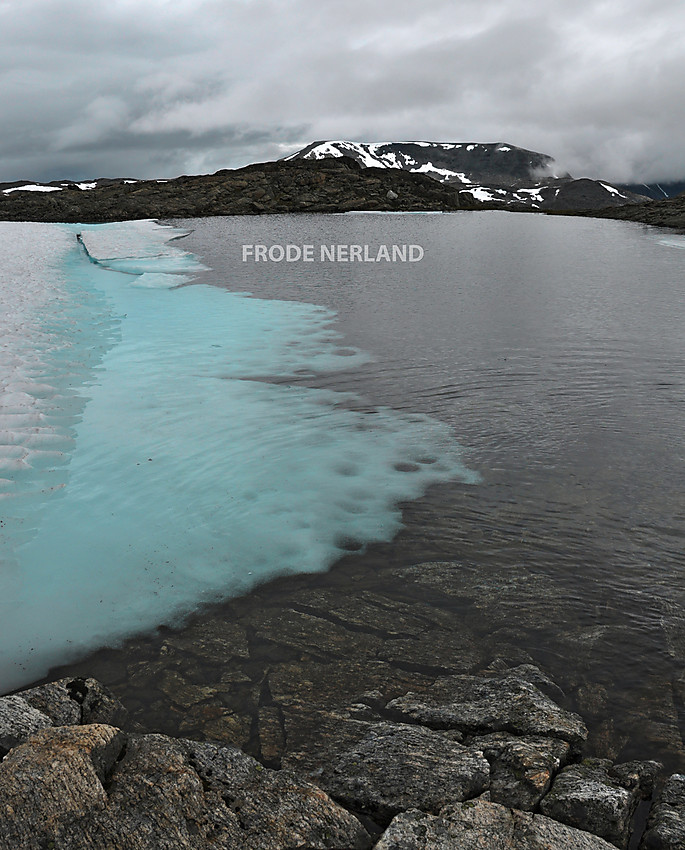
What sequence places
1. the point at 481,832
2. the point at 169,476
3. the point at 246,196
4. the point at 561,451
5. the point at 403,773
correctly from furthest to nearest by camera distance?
the point at 246,196, the point at 561,451, the point at 169,476, the point at 403,773, the point at 481,832

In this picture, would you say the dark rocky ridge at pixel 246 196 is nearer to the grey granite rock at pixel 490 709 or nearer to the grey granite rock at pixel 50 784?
the grey granite rock at pixel 490 709

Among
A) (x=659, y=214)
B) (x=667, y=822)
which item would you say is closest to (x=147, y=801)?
(x=667, y=822)

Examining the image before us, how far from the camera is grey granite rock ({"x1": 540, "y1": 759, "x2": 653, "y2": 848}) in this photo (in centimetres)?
477

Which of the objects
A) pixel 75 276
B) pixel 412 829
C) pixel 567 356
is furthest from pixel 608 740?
pixel 75 276

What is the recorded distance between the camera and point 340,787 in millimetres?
5238

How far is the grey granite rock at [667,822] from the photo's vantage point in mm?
4680

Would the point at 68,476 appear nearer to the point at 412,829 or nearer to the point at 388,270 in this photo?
the point at 412,829

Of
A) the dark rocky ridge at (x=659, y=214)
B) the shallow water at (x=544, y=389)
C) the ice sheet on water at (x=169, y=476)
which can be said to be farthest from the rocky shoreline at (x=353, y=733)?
the dark rocky ridge at (x=659, y=214)

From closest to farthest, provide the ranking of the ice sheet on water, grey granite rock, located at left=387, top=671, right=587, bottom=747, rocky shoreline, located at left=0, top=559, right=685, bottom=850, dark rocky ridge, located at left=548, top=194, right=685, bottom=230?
rocky shoreline, located at left=0, top=559, right=685, bottom=850 < grey granite rock, located at left=387, top=671, right=587, bottom=747 < the ice sheet on water < dark rocky ridge, located at left=548, top=194, right=685, bottom=230

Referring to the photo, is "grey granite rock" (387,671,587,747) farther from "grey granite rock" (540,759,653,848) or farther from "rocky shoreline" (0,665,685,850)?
"grey granite rock" (540,759,653,848)

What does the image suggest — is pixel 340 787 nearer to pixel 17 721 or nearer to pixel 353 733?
pixel 353 733

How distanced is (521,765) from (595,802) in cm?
60

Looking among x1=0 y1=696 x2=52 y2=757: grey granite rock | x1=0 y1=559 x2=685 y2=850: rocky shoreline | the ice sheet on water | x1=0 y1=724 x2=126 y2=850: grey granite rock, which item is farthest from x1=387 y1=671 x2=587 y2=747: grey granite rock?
x1=0 y1=696 x2=52 y2=757: grey granite rock

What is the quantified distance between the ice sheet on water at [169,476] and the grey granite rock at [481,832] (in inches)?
170
